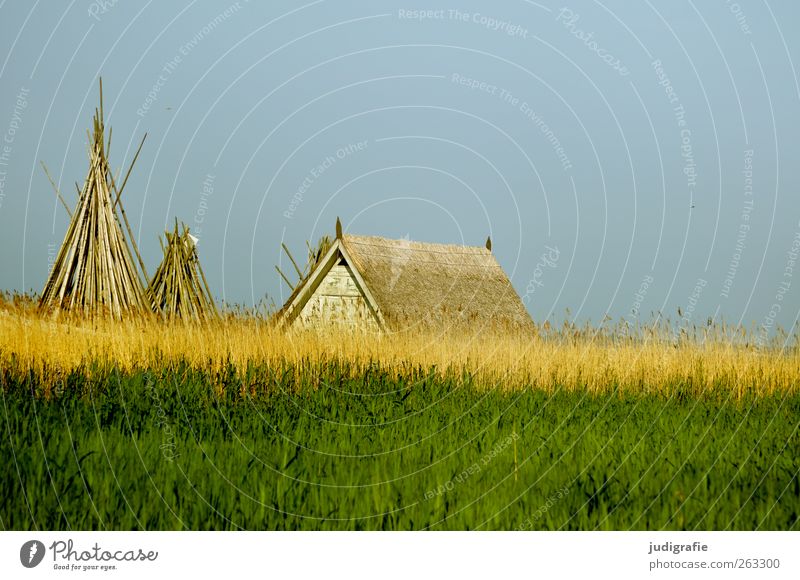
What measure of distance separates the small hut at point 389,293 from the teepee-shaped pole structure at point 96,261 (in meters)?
3.62

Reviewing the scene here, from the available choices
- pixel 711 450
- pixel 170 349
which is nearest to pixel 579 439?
pixel 711 450

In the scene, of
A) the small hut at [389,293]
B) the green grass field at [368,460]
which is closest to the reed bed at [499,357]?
the green grass field at [368,460]

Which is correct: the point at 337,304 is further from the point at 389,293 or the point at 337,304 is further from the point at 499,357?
the point at 499,357

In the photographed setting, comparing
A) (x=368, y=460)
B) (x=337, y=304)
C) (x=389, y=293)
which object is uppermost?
(x=389, y=293)

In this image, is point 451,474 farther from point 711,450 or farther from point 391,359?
point 391,359

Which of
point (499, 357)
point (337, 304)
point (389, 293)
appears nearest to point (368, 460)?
point (499, 357)

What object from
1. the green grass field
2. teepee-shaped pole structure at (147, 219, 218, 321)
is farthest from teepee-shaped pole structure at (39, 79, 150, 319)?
the green grass field

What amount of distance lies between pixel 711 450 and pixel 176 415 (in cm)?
Answer: 490

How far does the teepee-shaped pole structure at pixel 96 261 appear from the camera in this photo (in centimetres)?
1641

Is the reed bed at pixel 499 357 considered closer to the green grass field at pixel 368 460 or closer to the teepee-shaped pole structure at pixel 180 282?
the green grass field at pixel 368 460

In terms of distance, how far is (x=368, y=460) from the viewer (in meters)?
6.66

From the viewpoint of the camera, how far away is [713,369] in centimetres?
1243

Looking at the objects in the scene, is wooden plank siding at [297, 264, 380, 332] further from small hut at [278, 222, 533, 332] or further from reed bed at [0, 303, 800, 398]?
reed bed at [0, 303, 800, 398]

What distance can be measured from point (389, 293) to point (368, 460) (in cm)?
1176
